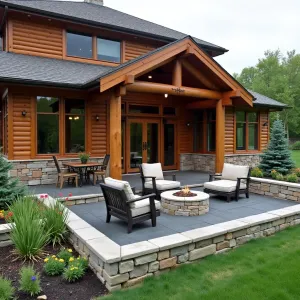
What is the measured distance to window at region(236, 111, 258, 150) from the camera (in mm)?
13594

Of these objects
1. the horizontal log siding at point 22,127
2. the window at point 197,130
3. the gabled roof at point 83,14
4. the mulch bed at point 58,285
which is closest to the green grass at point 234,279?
the mulch bed at point 58,285

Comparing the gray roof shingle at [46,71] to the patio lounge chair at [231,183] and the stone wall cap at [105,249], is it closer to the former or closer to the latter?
the patio lounge chair at [231,183]

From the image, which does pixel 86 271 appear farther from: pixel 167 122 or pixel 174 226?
pixel 167 122

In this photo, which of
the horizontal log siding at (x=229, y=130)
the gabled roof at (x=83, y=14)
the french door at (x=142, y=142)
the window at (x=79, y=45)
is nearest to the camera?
the gabled roof at (x=83, y=14)

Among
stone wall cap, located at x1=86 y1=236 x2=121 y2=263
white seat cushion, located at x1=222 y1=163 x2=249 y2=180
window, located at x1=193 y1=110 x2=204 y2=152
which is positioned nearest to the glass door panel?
window, located at x1=193 y1=110 x2=204 y2=152

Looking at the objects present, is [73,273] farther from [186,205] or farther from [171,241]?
[186,205]

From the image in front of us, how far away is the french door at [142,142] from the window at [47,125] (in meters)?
3.02

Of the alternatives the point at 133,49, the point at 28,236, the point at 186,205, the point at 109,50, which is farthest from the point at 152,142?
the point at 28,236

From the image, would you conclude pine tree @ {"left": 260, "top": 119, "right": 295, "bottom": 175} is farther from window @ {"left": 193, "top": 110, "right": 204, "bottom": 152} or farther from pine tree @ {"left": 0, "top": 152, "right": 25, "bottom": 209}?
pine tree @ {"left": 0, "top": 152, "right": 25, "bottom": 209}

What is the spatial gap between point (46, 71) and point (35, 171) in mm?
3258

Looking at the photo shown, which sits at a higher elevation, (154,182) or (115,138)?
(115,138)

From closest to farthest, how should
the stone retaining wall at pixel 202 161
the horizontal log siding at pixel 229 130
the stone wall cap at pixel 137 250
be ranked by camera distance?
1. the stone wall cap at pixel 137 250
2. the stone retaining wall at pixel 202 161
3. the horizontal log siding at pixel 229 130

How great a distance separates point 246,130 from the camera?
13773mm

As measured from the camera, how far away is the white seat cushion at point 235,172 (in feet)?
25.2
